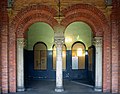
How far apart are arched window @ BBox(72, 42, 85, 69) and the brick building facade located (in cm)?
500

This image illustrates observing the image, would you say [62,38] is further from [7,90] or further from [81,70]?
[81,70]

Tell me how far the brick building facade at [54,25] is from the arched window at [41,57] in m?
4.91

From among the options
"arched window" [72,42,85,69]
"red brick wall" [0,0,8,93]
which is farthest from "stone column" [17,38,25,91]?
"arched window" [72,42,85,69]

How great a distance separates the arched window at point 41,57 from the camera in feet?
53.1

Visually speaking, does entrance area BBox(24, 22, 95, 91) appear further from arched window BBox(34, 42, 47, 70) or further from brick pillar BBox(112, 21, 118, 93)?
brick pillar BBox(112, 21, 118, 93)

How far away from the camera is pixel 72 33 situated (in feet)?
53.5

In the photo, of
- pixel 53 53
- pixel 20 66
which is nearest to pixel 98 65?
pixel 20 66

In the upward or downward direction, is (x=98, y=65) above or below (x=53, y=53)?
below

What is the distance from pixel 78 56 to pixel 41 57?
8.75ft

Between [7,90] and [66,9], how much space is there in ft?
15.7

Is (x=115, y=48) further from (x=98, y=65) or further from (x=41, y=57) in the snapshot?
(x=41, y=57)

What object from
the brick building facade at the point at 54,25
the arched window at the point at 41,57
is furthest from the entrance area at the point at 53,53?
the brick building facade at the point at 54,25

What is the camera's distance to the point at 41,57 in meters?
16.2

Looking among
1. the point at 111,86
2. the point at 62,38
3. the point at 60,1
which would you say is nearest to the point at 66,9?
the point at 60,1
